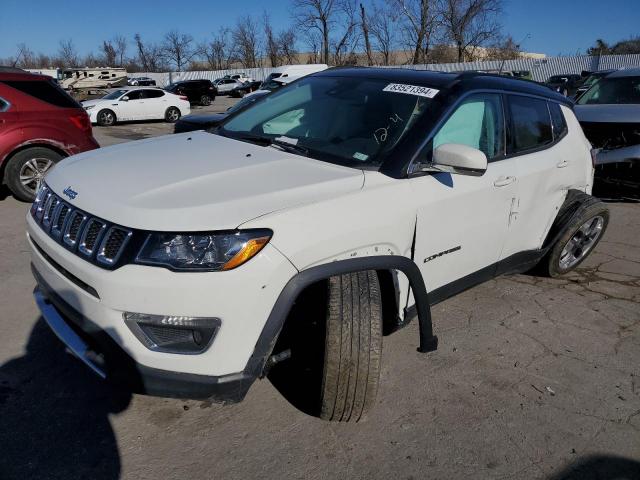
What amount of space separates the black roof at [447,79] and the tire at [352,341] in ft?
4.49

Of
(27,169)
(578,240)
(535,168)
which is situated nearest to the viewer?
(535,168)

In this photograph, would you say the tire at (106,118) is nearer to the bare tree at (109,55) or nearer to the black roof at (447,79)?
the black roof at (447,79)

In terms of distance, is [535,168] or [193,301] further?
[535,168]

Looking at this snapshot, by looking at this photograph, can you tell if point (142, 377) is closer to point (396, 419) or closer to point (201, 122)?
point (396, 419)

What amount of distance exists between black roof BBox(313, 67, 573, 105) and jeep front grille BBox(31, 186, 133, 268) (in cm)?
200

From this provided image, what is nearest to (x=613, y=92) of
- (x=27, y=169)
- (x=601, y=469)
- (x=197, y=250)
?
(x=601, y=469)

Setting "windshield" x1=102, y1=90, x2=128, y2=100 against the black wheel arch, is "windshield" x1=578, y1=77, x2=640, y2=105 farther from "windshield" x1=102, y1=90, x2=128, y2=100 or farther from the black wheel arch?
"windshield" x1=102, y1=90, x2=128, y2=100

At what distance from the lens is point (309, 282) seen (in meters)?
2.17

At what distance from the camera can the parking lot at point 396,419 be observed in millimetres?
2299

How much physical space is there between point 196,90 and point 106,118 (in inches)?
482

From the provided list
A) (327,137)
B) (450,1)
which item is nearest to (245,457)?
(327,137)

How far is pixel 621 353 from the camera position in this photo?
130 inches

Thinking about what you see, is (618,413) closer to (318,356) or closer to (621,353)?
(621,353)

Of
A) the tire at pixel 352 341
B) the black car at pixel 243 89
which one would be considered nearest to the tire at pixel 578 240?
the tire at pixel 352 341
